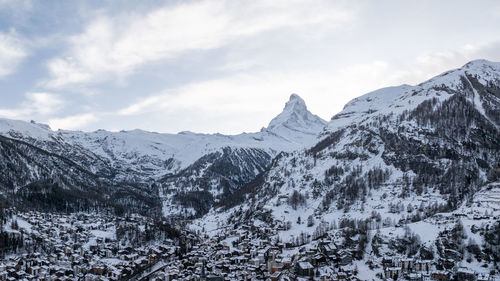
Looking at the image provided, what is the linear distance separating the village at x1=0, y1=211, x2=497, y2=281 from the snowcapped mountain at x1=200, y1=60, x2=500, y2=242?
1781cm

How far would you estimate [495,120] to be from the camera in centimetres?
17338

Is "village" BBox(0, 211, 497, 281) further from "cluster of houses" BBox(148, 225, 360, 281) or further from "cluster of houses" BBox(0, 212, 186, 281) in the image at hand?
"cluster of houses" BBox(148, 225, 360, 281)

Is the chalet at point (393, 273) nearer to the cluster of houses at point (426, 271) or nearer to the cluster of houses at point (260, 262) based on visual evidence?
the cluster of houses at point (426, 271)

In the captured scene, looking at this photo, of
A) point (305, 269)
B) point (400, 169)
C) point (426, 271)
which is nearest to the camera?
point (426, 271)

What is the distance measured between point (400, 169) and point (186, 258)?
75025 millimetres

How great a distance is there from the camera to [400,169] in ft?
507

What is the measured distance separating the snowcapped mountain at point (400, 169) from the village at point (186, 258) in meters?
17.8

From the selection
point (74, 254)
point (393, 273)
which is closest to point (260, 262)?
point (393, 273)

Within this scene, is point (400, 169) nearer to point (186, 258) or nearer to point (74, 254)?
point (186, 258)

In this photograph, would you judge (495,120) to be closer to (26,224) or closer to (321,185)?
(321,185)

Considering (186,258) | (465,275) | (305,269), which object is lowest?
(186,258)

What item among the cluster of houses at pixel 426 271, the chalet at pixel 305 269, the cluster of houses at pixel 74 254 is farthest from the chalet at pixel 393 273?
the cluster of houses at pixel 74 254

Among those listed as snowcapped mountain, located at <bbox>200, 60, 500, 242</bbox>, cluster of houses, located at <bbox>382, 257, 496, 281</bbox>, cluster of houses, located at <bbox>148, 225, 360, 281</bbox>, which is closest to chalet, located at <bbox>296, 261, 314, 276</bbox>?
cluster of houses, located at <bbox>148, 225, 360, 281</bbox>

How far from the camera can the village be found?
292 ft
